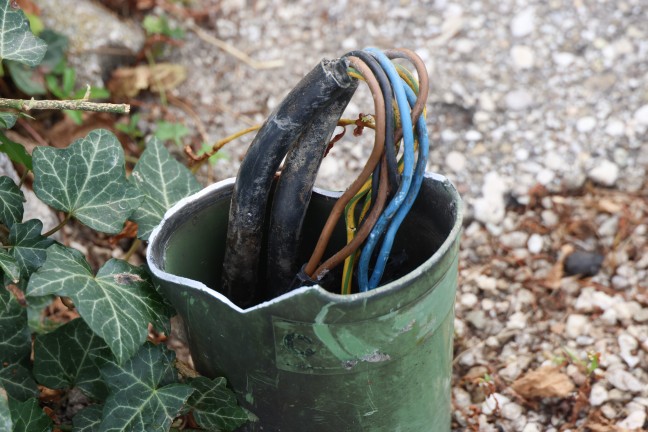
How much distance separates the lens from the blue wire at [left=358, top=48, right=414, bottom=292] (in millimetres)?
1190

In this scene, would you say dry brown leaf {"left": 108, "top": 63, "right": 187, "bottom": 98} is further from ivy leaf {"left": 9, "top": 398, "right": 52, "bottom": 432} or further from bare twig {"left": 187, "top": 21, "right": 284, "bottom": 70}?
ivy leaf {"left": 9, "top": 398, "right": 52, "bottom": 432}

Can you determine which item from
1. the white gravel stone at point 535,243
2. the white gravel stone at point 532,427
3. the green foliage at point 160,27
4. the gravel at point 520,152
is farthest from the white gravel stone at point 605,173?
the green foliage at point 160,27

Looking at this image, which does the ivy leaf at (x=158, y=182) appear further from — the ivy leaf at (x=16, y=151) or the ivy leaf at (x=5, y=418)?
the ivy leaf at (x=5, y=418)

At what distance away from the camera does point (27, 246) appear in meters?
1.43

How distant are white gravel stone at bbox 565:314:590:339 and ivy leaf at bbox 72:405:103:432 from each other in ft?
3.55

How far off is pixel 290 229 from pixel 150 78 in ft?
4.37

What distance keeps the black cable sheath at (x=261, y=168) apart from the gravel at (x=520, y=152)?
0.65 m

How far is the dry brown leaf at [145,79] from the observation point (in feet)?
8.23

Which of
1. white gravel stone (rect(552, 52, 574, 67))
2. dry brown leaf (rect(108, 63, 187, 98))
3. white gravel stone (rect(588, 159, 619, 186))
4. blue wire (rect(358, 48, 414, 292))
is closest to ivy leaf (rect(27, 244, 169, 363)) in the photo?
blue wire (rect(358, 48, 414, 292))

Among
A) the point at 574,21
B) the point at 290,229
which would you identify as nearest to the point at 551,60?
the point at 574,21

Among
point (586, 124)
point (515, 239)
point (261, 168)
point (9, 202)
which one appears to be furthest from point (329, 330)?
point (586, 124)

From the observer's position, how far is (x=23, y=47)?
1486mm

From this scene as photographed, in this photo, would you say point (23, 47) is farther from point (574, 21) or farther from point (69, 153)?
point (574, 21)

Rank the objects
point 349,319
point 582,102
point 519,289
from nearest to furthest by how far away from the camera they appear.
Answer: point 349,319
point 519,289
point 582,102
